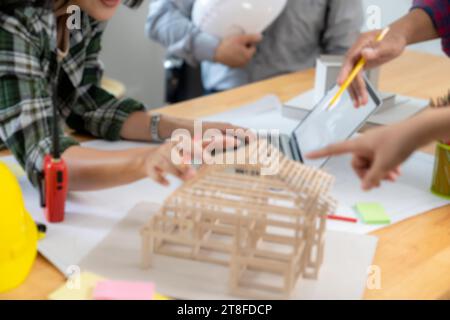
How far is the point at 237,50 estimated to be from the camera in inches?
72.6

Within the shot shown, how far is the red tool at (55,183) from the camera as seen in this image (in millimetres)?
958

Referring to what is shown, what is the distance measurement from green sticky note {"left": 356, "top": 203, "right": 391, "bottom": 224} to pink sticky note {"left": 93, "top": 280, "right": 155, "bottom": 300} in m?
0.40

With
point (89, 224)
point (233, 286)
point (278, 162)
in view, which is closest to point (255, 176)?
point (278, 162)

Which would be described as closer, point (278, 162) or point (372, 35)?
point (278, 162)

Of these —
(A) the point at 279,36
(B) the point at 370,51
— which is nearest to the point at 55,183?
(B) the point at 370,51

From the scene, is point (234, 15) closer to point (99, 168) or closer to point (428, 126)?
point (99, 168)

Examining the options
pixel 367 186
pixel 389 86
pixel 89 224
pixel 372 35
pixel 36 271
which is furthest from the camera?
pixel 389 86

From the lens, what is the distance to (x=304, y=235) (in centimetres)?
83

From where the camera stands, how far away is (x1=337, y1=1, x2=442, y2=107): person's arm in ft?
4.05

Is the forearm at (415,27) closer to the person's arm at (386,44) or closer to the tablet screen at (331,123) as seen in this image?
the person's arm at (386,44)

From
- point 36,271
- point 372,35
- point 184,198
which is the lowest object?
point 36,271

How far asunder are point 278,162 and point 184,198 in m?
0.13

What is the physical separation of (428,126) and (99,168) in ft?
1.71
